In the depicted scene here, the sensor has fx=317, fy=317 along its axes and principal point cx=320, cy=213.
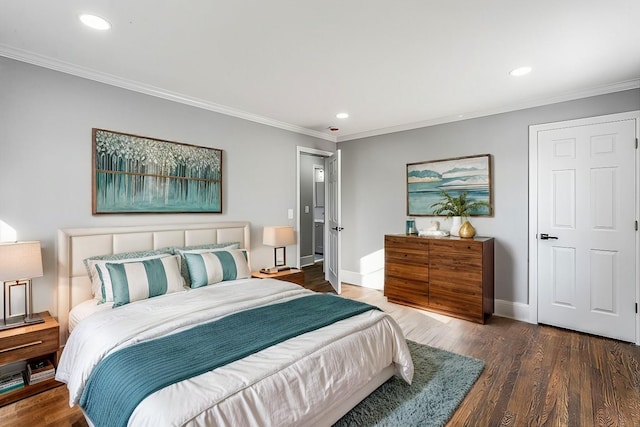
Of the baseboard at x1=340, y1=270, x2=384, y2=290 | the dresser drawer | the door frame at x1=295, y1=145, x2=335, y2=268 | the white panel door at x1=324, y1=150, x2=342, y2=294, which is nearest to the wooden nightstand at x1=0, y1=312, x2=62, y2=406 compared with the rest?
the dresser drawer

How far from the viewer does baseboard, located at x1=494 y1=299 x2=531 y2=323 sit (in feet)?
12.0

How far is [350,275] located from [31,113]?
171 inches

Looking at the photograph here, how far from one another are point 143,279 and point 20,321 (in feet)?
2.71

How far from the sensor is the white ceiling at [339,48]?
6.20 ft

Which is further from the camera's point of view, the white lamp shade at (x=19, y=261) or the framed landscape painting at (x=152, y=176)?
the framed landscape painting at (x=152, y=176)

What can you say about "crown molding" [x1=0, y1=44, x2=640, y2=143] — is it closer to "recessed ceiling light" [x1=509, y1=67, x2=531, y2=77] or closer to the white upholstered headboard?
"recessed ceiling light" [x1=509, y1=67, x2=531, y2=77]

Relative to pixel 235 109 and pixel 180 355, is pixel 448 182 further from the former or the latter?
pixel 180 355

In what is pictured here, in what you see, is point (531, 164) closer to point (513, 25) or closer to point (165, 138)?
point (513, 25)

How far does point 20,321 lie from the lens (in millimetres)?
2277

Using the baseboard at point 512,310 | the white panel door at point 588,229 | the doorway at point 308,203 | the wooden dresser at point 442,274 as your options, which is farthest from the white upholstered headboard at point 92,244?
the white panel door at point 588,229

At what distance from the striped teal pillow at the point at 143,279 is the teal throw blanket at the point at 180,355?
82cm

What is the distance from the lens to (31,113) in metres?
2.48

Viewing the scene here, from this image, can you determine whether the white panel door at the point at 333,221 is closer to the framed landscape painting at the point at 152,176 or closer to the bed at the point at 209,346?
the framed landscape painting at the point at 152,176

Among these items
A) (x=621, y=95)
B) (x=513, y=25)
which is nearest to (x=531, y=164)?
(x=621, y=95)
